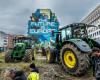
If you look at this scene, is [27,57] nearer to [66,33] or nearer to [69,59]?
[66,33]

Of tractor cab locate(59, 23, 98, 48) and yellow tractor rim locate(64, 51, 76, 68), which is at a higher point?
tractor cab locate(59, 23, 98, 48)

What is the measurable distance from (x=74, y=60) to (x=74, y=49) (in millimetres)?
548

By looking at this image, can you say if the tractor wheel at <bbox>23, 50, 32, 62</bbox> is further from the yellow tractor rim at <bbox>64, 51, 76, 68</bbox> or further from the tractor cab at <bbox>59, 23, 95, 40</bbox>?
the yellow tractor rim at <bbox>64, 51, 76, 68</bbox>

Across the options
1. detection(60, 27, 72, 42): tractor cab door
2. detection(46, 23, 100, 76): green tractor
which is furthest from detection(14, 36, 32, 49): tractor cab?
detection(60, 27, 72, 42): tractor cab door

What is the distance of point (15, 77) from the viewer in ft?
20.8

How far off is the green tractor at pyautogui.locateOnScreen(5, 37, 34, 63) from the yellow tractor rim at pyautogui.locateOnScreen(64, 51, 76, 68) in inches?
222

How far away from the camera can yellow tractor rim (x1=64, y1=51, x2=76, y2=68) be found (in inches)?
496

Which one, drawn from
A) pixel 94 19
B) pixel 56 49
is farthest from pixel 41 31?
pixel 56 49

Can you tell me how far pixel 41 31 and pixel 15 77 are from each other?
53549 millimetres

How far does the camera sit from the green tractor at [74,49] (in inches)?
467

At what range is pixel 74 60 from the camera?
12.5 m

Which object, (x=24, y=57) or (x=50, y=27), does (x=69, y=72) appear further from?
(x=50, y=27)

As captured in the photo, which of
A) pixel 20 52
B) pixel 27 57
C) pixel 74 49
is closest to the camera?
pixel 74 49

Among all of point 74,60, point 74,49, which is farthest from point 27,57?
point 74,49
